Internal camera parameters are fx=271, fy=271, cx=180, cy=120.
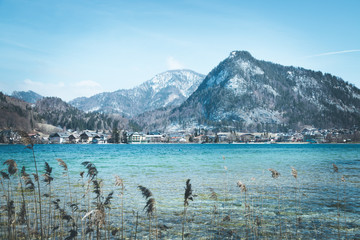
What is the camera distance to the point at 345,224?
13.7m

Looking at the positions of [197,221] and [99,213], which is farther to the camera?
[197,221]

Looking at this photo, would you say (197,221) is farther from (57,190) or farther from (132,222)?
(57,190)

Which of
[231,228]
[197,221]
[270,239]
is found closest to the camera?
[270,239]

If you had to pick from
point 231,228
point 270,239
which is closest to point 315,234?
point 270,239

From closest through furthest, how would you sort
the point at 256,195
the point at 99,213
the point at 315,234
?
1. the point at 99,213
2. the point at 315,234
3. the point at 256,195

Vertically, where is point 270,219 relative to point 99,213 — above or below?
below

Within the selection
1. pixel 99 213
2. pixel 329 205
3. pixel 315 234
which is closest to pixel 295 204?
pixel 329 205

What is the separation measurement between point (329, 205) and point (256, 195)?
195 inches

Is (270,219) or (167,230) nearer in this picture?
(167,230)

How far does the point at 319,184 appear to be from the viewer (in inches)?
1037

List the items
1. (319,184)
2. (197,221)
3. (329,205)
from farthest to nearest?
(319,184), (329,205), (197,221)

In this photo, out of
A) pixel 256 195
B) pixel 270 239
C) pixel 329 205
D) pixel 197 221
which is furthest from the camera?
pixel 256 195

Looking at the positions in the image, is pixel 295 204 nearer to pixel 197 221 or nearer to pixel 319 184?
pixel 197 221

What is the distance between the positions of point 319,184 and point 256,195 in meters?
9.52
